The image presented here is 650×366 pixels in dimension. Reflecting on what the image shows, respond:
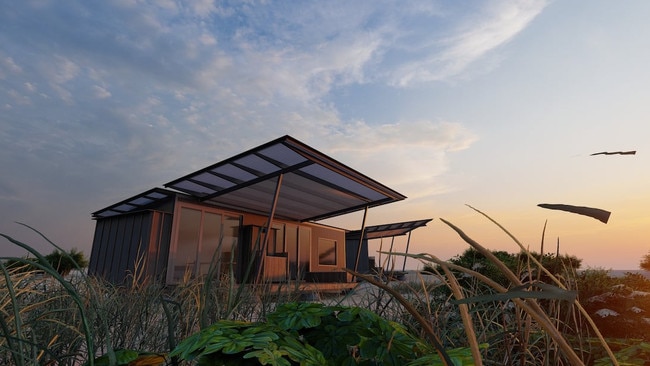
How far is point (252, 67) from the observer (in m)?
8.47

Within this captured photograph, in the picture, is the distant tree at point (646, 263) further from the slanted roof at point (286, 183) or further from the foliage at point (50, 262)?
the foliage at point (50, 262)

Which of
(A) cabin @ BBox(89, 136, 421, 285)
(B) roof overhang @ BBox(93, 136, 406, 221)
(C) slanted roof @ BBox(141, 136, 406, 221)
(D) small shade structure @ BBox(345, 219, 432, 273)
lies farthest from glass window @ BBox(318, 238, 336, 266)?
(C) slanted roof @ BBox(141, 136, 406, 221)

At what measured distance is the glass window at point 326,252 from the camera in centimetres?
1848

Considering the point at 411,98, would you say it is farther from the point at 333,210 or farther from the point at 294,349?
the point at 333,210

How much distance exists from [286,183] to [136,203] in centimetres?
516

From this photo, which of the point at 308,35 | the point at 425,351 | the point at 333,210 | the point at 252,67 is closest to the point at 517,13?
the point at 308,35

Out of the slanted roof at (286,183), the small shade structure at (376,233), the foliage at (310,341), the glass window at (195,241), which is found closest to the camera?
the foliage at (310,341)

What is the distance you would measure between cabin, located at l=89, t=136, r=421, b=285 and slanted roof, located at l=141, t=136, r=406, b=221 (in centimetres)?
2

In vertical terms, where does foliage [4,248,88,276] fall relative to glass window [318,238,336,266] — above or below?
below

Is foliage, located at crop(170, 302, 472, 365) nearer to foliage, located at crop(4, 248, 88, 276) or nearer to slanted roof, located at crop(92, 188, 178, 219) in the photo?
foliage, located at crop(4, 248, 88, 276)

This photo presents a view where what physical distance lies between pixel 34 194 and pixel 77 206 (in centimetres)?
123

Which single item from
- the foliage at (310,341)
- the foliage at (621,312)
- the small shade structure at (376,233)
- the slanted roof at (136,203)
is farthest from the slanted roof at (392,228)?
the foliage at (310,341)

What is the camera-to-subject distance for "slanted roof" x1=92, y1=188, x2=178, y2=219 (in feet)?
37.2

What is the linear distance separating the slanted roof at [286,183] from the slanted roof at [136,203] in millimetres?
695
